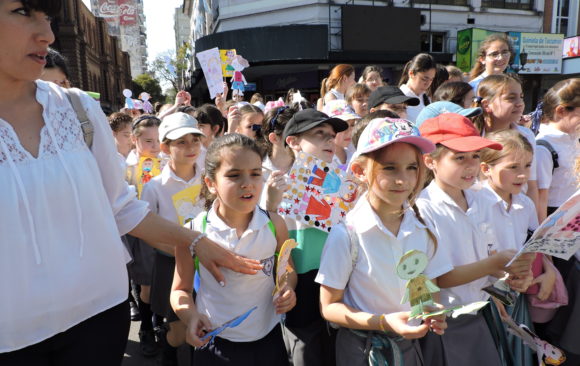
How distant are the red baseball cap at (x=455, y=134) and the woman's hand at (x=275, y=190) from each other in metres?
0.82

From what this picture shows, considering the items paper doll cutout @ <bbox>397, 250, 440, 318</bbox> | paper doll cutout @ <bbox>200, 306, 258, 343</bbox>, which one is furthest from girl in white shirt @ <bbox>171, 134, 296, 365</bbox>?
paper doll cutout @ <bbox>397, 250, 440, 318</bbox>

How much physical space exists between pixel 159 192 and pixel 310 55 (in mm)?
14814

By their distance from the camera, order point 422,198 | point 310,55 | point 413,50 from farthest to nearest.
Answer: point 413,50 → point 310,55 → point 422,198

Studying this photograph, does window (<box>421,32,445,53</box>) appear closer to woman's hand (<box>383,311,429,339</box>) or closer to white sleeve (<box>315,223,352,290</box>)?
white sleeve (<box>315,223,352,290</box>)

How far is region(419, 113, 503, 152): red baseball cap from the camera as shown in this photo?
2.11m

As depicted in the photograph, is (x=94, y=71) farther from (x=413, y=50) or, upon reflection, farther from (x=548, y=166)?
(x=548, y=166)

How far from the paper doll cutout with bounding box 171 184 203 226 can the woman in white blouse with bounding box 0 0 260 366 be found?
4.13 feet

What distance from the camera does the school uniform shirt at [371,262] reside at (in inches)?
70.4

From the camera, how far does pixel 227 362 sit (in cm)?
188

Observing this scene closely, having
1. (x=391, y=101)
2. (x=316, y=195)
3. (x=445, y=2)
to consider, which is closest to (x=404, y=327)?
(x=316, y=195)

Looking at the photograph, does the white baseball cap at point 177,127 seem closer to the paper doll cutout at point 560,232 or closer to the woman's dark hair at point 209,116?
the woman's dark hair at point 209,116

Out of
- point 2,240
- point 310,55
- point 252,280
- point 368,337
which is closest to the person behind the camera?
point 2,240

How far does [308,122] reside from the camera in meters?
2.74

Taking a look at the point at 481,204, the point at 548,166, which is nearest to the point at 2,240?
the point at 481,204
